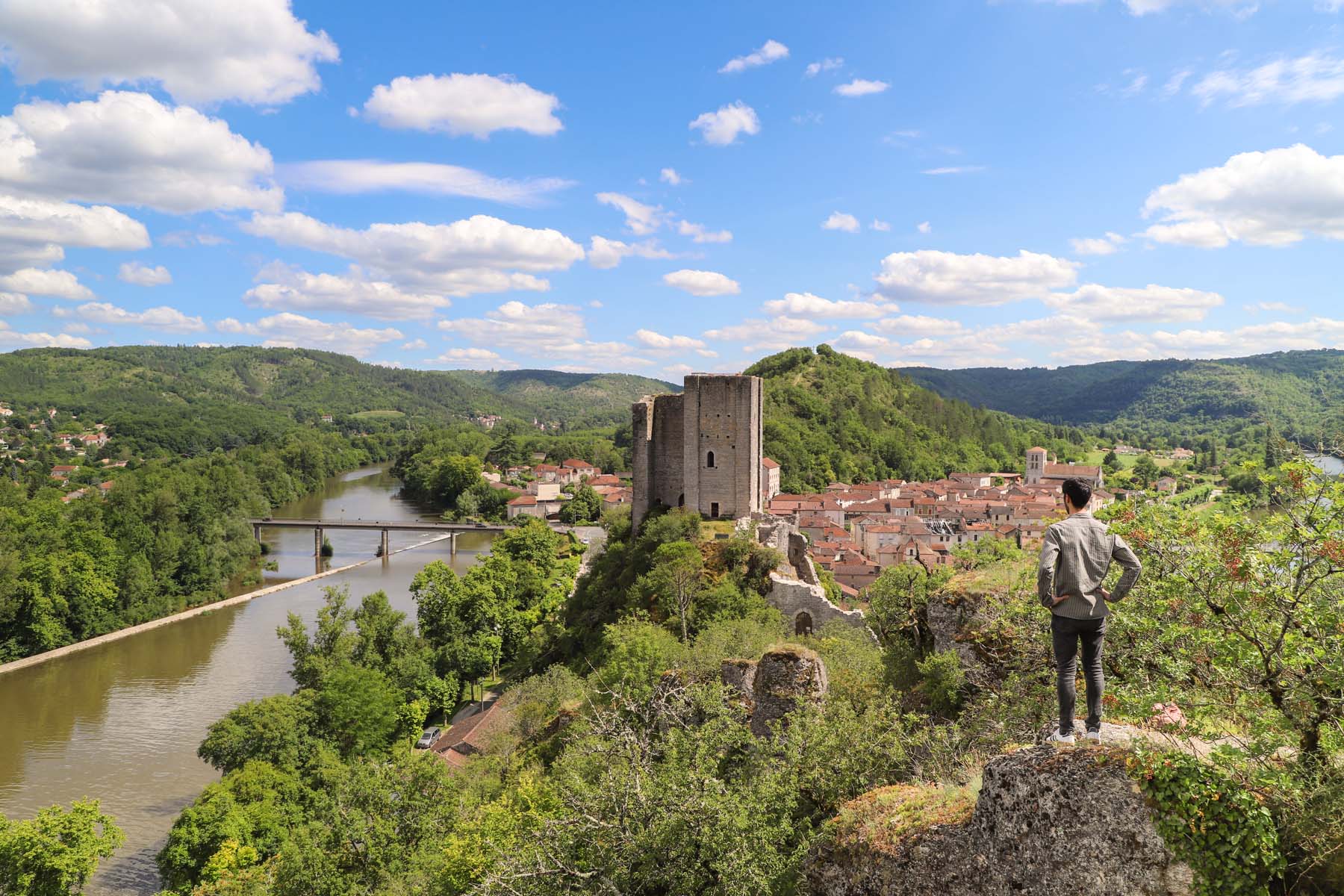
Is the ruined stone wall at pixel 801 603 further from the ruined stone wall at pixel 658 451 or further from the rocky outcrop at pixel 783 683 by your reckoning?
the rocky outcrop at pixel 783 683

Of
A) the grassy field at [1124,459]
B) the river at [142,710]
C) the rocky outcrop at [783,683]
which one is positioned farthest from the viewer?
the grassy field at [1124,459]

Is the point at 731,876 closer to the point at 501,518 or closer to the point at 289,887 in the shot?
the point at 289,887

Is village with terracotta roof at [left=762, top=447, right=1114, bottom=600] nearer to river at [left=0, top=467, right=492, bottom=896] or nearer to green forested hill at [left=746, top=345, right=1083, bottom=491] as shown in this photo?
green forested hill at [left=746, top=345, right=1083, bottom=491]

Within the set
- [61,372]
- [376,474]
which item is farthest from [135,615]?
[61,372]

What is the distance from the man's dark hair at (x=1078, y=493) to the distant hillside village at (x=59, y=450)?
83640 millimetres

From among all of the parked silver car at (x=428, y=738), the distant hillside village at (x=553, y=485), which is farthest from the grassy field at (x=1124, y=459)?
the parked silver car at (x=428, y=738)

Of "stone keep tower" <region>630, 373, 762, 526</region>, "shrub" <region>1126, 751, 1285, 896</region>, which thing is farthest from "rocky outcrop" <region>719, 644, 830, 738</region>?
"stone keep tower" <region>630, 373, 762, 526</region>

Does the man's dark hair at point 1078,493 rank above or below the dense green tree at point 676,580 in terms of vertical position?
above

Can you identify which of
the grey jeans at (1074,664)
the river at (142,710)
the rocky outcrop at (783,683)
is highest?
the grey jeans at (1074,664)

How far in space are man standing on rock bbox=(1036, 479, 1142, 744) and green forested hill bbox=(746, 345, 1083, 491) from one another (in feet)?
230

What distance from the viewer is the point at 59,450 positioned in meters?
121

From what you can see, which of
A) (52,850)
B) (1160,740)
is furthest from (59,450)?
(1160,740)

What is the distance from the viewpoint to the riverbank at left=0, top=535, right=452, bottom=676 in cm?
3988

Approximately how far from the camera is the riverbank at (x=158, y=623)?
131 ft
